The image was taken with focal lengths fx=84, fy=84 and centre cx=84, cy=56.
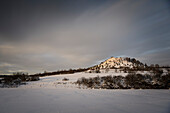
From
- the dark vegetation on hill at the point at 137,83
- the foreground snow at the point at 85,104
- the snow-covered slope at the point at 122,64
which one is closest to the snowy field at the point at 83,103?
the foreground snow at the point at 85,104

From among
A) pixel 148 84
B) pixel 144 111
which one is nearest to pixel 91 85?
pixel 148 84

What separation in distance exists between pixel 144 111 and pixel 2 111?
5.62 meters

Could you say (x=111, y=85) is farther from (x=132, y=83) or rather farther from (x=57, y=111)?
(x=57, y=111)

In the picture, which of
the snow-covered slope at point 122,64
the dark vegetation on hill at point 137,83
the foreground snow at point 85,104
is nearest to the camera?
the foreground snow at point 85,104

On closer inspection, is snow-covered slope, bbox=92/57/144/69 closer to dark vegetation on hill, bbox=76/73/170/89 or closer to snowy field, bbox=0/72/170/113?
dark vegetation on hill, bbox=76/73/170/89

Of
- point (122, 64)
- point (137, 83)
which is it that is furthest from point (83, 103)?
point (122, 64)

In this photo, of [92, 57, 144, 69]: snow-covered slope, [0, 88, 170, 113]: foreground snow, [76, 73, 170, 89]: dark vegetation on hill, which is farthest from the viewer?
[92, 57, 144, 69]: snow-covered slope

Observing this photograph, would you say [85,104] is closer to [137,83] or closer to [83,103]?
[83,103]

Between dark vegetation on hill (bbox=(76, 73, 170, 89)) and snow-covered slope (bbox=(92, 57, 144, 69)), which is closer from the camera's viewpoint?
dark vegetation on hill (bbox=(76, 73, 170, 89))

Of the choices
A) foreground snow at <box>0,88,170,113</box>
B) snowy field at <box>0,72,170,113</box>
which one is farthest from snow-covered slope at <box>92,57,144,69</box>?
foreground snow at <box>0,88,170,113</box>

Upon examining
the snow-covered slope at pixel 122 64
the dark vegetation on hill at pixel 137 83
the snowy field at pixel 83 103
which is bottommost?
the dark vegetation on hill at pixel 137 83

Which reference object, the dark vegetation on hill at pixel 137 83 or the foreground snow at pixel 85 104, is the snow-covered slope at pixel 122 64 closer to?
the dark vegetation on hill at pixel 137 83

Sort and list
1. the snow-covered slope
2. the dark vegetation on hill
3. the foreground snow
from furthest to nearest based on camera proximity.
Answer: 1. the snow-covered slope
2. the dark vegetation on hill
3. the foreground snow

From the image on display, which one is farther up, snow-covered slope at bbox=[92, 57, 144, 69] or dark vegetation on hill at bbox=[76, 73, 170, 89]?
snow-covered slope at bbox=[92, 57, 144, 69]
